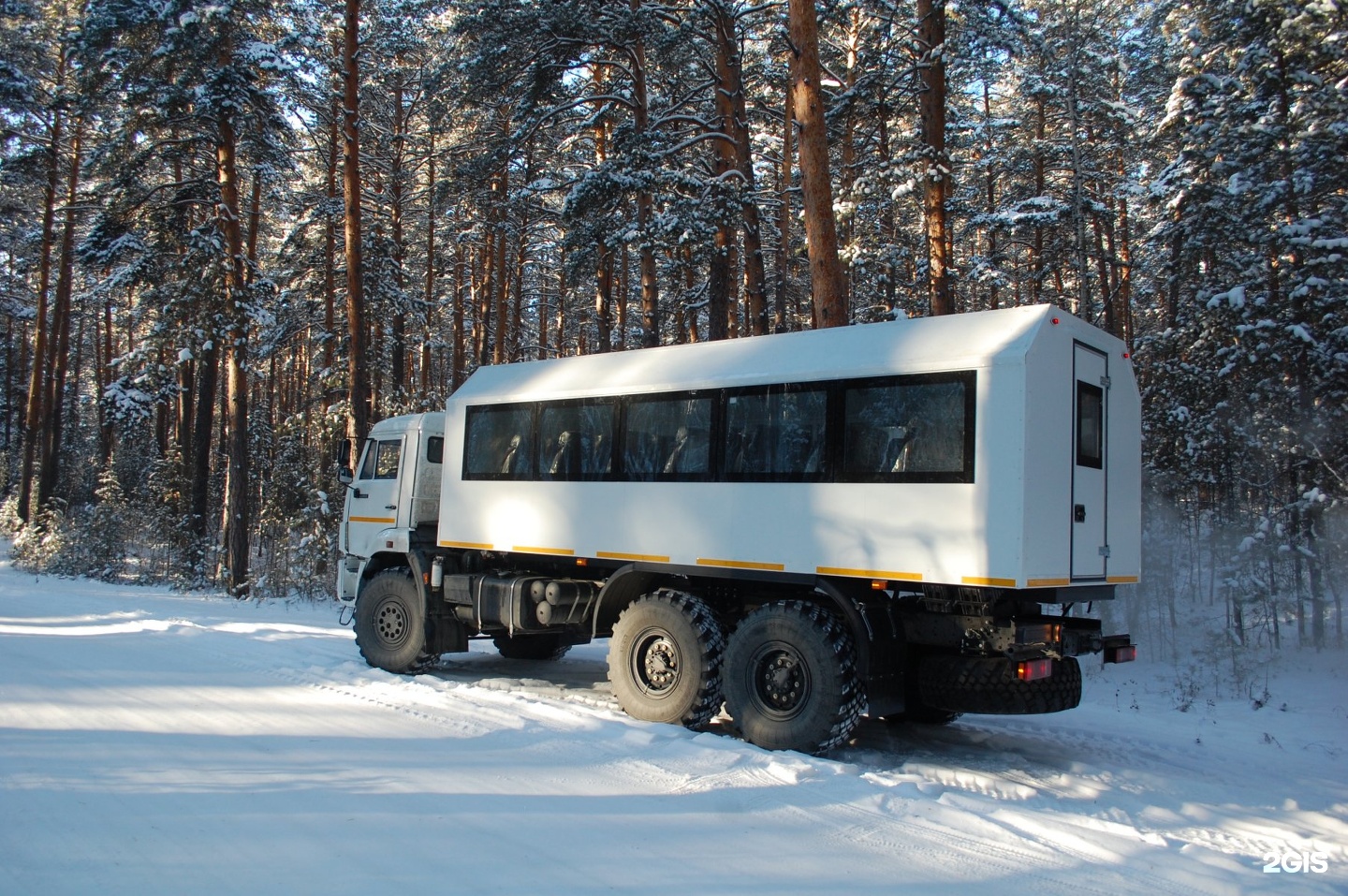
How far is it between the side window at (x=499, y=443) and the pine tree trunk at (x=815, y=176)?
3.75 meters

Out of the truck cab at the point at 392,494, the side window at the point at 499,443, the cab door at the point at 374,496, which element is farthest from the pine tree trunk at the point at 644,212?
the side window at the point at 499,443

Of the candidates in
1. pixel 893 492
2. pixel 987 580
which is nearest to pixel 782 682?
pixel 893 492

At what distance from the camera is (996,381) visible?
6.05 meters

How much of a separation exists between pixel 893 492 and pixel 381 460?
6753mm

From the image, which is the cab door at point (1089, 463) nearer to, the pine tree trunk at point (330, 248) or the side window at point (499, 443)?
the side window at point (499, 443)

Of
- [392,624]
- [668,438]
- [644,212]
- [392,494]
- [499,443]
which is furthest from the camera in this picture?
[644,212]

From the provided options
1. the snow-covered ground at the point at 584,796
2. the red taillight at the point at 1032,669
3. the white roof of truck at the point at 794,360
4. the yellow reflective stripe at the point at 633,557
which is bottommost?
the snow-covered ground at the point at 584,796

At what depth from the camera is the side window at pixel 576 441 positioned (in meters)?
8.39

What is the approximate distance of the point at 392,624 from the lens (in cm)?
1000

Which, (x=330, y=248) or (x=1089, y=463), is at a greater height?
(x=330, y=248)

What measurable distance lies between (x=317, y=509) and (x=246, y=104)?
337 inches

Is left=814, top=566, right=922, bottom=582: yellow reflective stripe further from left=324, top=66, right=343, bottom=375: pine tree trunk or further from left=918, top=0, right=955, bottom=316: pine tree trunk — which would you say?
left=324, top=66, right=343, bottom=375: pine tree trunk

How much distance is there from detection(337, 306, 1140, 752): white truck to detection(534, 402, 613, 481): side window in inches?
0.8

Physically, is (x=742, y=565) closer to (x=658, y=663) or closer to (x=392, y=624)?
(x=658, y=663)
